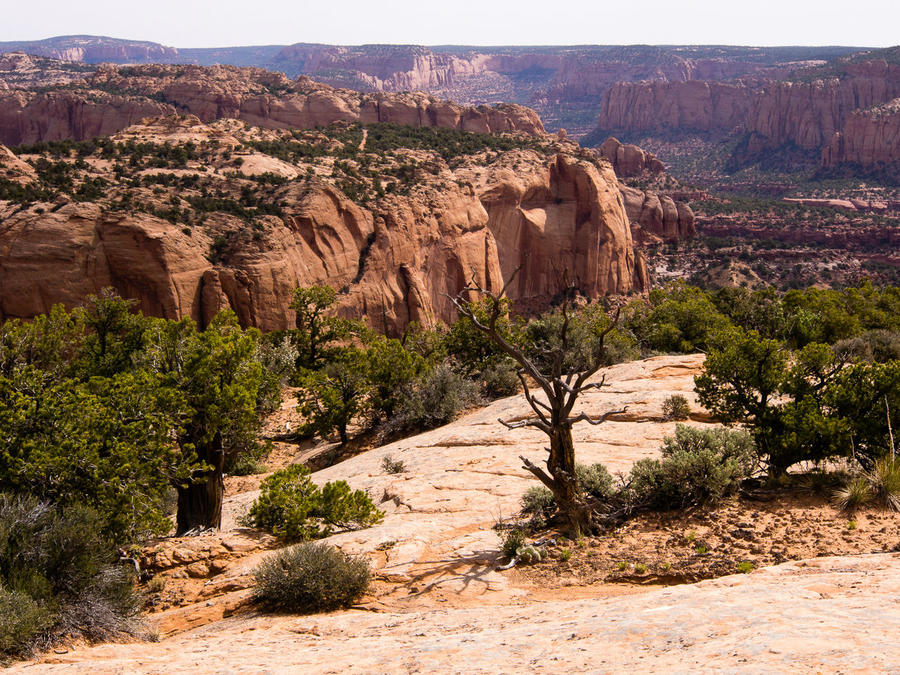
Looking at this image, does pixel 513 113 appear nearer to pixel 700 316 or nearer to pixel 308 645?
pixel 700 316

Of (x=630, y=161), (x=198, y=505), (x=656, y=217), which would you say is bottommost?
(x=198, y=505)

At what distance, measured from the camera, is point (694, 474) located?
31.0 feet

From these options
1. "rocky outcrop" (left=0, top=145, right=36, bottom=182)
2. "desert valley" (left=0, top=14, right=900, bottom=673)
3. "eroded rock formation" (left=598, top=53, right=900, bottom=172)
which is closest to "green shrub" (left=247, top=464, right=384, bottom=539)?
"desert valley" (left=0, top=14, right=900, bottom=673)

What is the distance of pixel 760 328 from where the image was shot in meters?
29.8

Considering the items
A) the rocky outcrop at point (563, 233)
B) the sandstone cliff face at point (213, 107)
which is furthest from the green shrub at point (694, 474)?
the sandstone cliff face at point (213, 107)

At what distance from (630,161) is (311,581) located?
11053cm

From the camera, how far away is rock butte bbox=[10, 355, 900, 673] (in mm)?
4980

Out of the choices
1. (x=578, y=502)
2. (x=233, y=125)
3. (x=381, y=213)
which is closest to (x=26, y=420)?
(x=578, y=502)

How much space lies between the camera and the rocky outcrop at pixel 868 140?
393 ft

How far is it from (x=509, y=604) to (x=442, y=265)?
44.3 m

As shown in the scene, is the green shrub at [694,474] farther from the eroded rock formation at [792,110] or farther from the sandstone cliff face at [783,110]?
the sandstone cliff face at [783,110]

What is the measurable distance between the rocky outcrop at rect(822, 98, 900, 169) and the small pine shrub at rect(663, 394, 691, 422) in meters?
136

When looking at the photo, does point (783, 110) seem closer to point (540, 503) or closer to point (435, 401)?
point (435, 401)

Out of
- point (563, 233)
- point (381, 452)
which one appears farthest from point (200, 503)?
point (563, 233)
